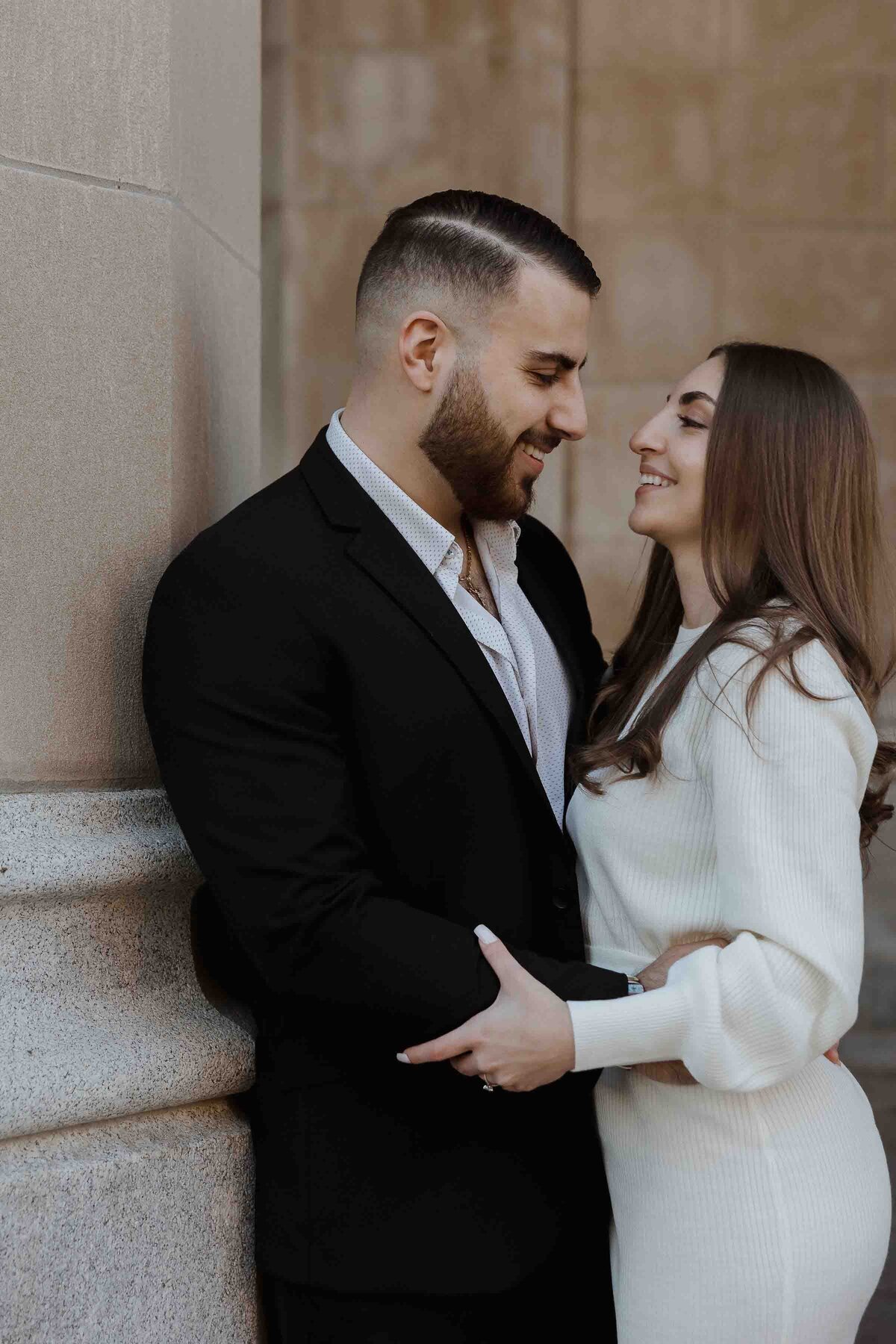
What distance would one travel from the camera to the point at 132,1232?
217cm

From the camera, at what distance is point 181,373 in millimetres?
2449

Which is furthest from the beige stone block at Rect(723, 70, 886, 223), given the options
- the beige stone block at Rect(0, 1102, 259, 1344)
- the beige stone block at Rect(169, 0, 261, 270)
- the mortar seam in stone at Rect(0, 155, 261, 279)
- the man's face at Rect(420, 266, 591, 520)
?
the beige stone block at Rect(0, 1102, 259, 1344)

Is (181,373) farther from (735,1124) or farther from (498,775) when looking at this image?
(735,1124)

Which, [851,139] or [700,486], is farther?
[851,139]

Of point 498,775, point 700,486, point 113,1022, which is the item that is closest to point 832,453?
point 700,486

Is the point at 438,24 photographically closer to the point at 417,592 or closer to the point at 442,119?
the point at 442,119

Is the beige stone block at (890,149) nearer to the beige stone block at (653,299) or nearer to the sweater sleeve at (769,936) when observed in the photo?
the beige stone block at (653,299)

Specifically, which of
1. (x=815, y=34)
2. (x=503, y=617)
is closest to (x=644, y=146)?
(x=815, y=34)

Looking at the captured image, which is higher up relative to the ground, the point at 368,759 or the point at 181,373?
the point at 181,373

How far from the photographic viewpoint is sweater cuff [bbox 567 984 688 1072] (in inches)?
83.0

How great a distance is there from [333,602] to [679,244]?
3.72 m

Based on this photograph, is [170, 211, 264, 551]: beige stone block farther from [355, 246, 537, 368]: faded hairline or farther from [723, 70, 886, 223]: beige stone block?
[723, 70, 886, 223]: beige stone block

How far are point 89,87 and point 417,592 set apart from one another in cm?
92

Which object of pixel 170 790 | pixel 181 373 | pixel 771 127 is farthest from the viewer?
pixel 771 127
